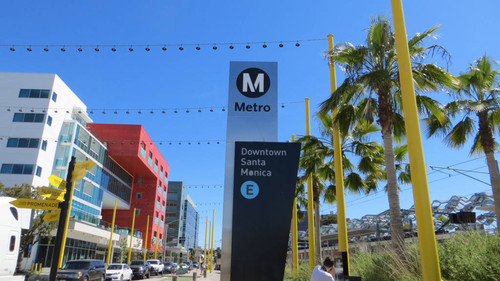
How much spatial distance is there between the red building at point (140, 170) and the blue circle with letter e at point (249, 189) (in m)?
47.0

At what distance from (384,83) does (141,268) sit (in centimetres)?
3085

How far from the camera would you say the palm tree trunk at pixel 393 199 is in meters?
10.6

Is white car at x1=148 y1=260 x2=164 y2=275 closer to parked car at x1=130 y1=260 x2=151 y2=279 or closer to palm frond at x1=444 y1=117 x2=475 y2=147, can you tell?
parked car at x1=130 y1=260 x2=151 y2=279

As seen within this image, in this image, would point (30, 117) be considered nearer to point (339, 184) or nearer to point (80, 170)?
point (80, 170)

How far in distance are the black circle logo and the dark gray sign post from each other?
41.1 inches

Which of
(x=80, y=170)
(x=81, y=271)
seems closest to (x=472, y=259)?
(x=80, y=170)

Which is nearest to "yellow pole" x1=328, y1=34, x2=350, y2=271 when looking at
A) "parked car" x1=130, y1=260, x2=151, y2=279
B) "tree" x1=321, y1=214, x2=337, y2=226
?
"parked car" x1=130, y1=260, x2=151, y2=279

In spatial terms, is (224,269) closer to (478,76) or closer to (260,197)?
(260,197)

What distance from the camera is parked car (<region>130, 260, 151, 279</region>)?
35219mm

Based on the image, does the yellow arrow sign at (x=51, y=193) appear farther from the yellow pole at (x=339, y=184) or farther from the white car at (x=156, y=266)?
the white car at (x=156, y=266)

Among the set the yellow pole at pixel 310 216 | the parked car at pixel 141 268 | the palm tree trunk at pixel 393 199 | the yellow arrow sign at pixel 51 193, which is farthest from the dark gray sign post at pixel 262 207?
the parked car at pixel 141 268

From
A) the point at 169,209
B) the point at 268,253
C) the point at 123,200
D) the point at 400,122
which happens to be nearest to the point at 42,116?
the point at 123,200

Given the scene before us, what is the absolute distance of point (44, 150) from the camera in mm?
39031

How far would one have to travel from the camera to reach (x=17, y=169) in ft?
124
